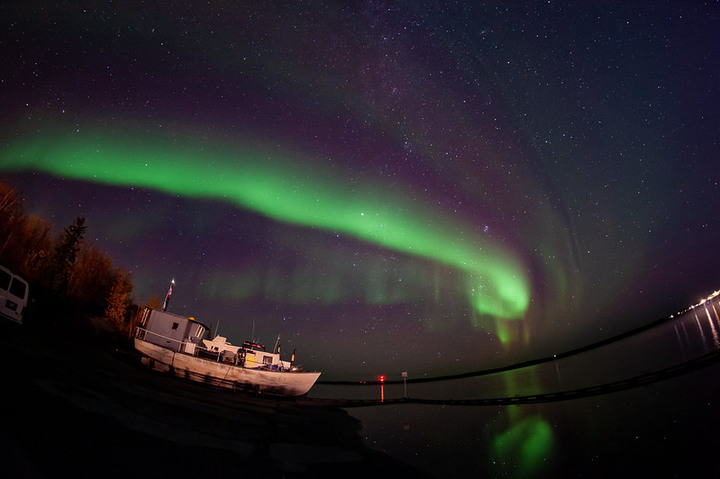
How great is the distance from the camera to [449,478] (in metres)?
8.32

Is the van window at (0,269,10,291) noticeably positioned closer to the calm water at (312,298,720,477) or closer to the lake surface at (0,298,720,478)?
the lake surface at (0,298,720,478)

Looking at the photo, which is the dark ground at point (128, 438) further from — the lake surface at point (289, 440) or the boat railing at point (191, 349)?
the boat railing at point (191, 349)

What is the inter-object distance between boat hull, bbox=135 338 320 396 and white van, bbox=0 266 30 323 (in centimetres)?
1913

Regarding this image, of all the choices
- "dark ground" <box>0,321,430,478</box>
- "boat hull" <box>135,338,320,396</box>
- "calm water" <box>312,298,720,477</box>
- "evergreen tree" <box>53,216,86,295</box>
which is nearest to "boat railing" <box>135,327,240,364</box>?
"boat hull" <box>135,338,320,396</box>

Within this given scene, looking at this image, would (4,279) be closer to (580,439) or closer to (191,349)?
(191,349)

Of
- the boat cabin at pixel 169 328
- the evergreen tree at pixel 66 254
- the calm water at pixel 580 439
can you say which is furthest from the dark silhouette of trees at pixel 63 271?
the calm water at pixel 580 439

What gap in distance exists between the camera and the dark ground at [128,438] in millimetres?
5477

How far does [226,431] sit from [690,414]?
21210 mm

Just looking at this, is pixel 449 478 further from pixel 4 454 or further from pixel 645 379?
pixel 4 454

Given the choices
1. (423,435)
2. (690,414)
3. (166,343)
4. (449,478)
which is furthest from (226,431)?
(166,343)

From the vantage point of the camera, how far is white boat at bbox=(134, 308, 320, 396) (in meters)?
31.3

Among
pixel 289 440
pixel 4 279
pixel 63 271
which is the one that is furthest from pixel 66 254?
pixel 289 440

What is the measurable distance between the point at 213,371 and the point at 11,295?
21711 mm

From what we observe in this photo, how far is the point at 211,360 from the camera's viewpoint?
3225 centimetres
